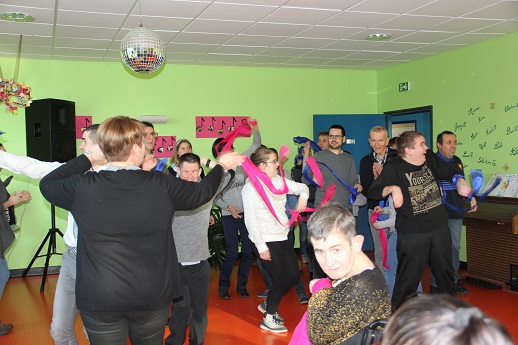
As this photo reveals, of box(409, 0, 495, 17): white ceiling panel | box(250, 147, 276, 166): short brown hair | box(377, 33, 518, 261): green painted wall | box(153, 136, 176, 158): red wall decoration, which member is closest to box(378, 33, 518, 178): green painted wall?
box(377, 33, 518, 261): green painted wall

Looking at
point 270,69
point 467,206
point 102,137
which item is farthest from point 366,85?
point 102,137

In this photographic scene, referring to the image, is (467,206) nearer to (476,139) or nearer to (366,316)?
(476,139)

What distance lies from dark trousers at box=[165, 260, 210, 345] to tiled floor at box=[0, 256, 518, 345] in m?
0.80

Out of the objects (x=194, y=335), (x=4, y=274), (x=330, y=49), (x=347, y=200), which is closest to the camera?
(x=194, y=335)

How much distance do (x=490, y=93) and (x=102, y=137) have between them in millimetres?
5694

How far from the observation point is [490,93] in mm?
6773

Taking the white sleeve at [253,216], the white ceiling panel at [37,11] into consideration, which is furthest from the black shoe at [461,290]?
the white ceiling panel at [37,11]

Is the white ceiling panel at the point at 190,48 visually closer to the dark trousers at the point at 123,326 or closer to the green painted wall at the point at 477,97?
the green painted wall at the point at 477,97

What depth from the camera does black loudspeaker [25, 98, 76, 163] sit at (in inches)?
267

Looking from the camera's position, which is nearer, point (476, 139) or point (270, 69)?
point (476, 139)

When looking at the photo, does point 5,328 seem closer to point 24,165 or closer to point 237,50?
point 24,165

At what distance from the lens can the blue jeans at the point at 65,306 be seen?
10.1ft

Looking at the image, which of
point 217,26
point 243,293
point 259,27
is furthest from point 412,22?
point 243,293

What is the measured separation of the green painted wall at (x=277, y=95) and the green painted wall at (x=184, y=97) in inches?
0.5
